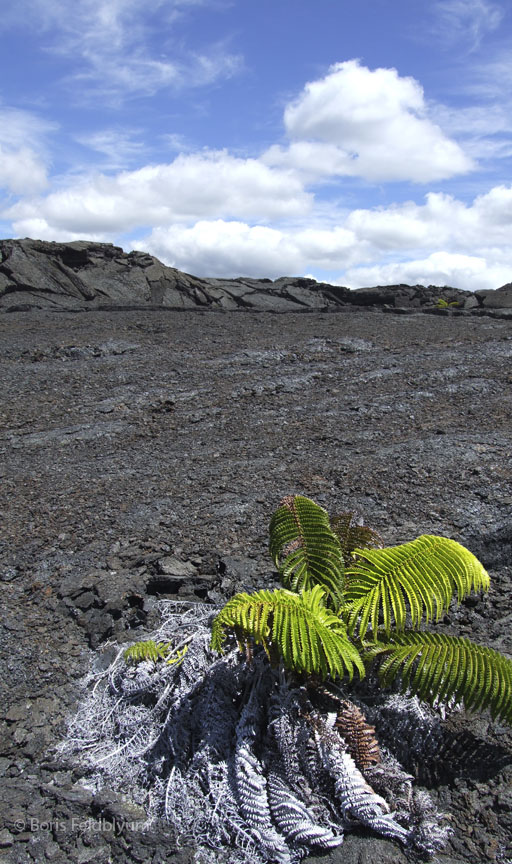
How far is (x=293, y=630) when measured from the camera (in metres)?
2.37

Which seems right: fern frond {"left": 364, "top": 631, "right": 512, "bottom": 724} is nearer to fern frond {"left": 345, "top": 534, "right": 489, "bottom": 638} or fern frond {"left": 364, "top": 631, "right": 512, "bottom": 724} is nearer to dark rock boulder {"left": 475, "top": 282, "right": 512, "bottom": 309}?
fern frond {"left": 345, "top": 534, "right": 489, "bottom": 638}

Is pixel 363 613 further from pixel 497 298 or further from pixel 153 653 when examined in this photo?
pixel 497 298

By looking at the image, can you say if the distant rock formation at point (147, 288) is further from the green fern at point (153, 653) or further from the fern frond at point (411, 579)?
the green fern at point (153, 653)

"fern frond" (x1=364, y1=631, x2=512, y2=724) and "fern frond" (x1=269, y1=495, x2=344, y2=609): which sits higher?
"fern frond" (x1=269, y1=495, x2=344, y2=609)

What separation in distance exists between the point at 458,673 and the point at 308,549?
927 mm

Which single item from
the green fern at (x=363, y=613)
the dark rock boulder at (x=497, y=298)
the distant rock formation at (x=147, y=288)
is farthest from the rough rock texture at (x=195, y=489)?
the dark rock boulder at (x=497, y=298)

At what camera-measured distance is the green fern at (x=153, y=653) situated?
9.61 feet

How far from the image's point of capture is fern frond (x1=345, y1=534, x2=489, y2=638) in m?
2.74

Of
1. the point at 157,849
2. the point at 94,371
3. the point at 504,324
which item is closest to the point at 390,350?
the point at 504,324

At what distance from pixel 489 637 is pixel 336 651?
4.35 feet

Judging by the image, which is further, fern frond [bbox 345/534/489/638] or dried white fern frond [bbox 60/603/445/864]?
fern frond [bbox 345/534/489/638]

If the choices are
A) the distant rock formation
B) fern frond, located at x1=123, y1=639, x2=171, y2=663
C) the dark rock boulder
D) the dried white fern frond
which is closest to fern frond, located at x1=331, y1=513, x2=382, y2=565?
the dried white fern frond

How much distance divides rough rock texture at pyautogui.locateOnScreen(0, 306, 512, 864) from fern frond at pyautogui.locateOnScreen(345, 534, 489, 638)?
21.7 inches

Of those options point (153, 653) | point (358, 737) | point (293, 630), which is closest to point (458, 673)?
point (358, 737)
